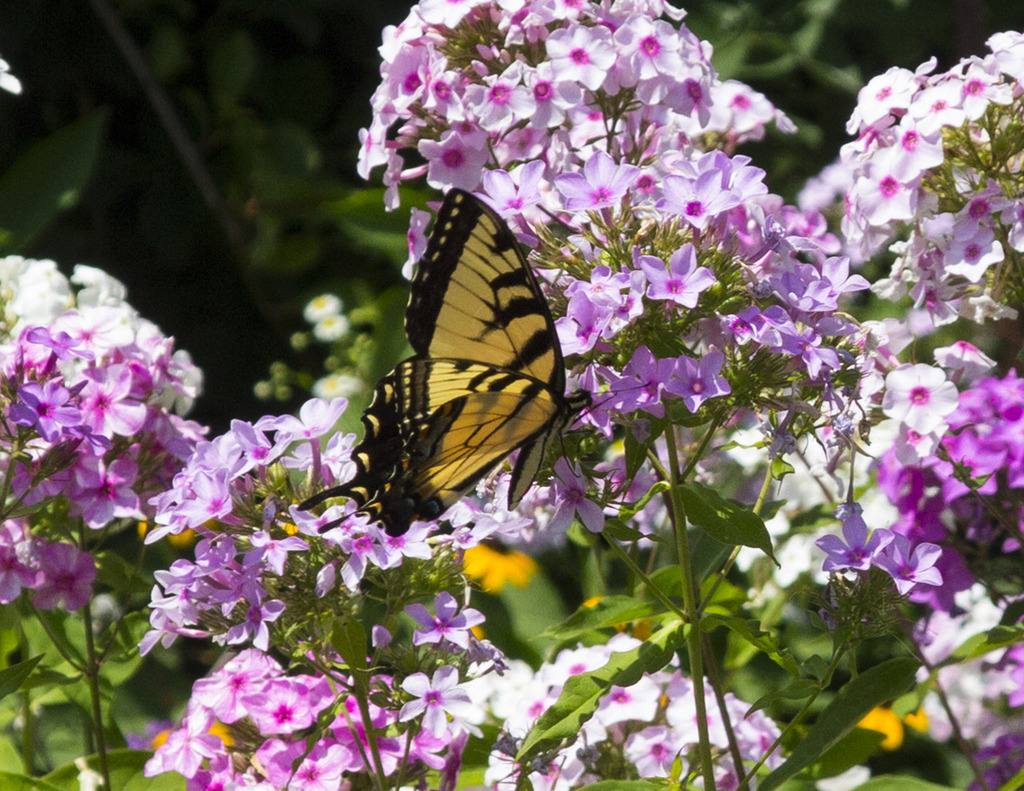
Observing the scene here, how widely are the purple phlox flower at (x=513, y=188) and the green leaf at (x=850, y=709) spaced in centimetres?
69

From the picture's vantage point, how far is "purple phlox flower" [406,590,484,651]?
1.42 metres

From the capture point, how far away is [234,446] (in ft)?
4.78

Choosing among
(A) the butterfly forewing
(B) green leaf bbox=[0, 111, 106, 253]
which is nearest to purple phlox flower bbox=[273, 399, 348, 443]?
(A) the butterfly forewing

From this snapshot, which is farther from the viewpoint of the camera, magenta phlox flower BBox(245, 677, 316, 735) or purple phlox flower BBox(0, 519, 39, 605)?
purple phlox flower BBox(0, 519, 39, 605)

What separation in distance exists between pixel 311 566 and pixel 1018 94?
41.9 inches

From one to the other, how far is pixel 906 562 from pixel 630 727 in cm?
52

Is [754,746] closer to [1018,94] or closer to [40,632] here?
[1018,94]

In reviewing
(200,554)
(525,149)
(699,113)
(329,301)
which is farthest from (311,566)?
(329,301)

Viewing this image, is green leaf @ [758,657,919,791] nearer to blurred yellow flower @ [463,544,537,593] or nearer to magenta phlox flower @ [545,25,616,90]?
magenta phlox flower @ [545,25,616,90]

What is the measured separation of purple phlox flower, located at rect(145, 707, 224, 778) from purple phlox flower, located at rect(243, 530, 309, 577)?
0.85 feet

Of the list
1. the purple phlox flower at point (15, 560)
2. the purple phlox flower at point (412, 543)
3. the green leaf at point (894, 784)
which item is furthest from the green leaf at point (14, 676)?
the green leaf at point (894, 784)

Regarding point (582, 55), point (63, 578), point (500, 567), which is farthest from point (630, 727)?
point (500, 567)

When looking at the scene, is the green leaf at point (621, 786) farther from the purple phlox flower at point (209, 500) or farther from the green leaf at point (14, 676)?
the green leaf at point (14, 676)

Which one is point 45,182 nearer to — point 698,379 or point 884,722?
point 698,379
